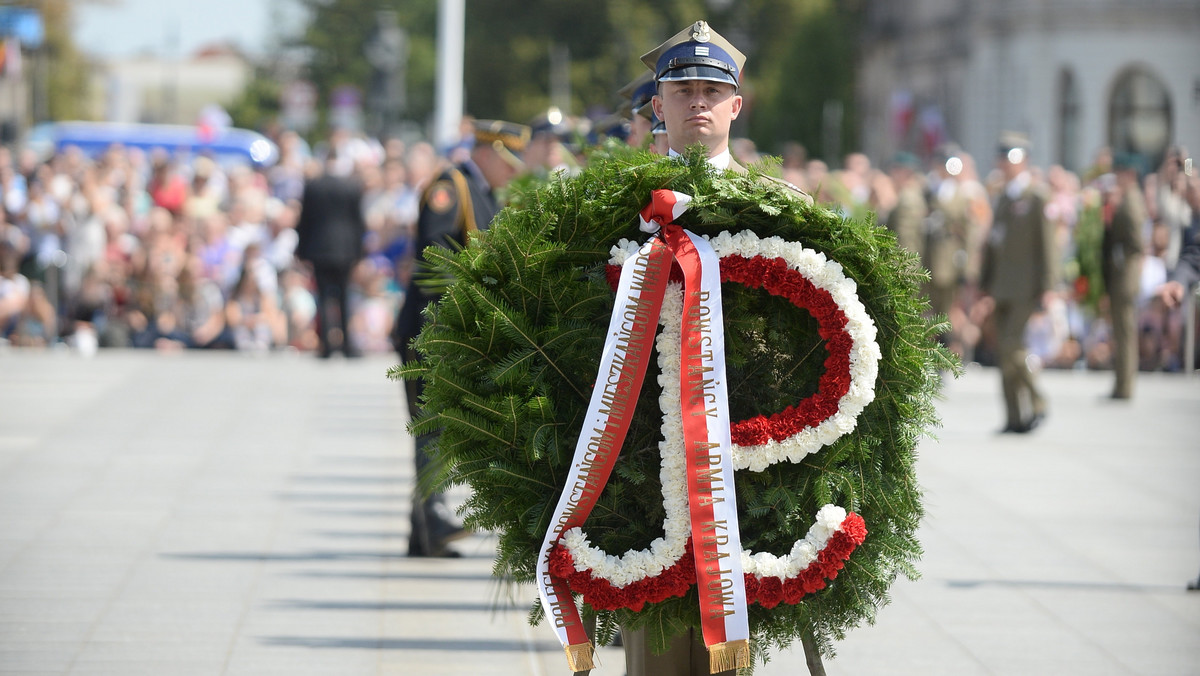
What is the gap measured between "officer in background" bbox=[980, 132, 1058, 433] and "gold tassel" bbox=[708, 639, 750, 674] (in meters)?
8.65

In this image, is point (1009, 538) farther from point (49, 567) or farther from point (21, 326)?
point (21, 326)

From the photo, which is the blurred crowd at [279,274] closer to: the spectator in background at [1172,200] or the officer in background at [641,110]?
the spectator in background at [1172,200]

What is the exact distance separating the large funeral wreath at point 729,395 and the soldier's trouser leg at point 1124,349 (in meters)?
10.7

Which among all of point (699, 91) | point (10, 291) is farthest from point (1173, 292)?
point (10, 291)

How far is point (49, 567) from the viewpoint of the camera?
7.52 metres

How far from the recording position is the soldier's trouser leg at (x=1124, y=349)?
47.7ft

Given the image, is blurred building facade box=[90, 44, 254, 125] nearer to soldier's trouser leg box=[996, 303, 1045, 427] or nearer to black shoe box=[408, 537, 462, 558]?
soldier's trouser leg box=[996, 303, 1045, 427]

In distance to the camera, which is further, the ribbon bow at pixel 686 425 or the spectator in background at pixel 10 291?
the spectator in background at pixel 10 291

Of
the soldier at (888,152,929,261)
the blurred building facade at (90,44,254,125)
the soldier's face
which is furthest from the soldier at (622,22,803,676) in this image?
the blurred building facade at (90,44,254,125)

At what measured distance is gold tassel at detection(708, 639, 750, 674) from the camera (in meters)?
4.19

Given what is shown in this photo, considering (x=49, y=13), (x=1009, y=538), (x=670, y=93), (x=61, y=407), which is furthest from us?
(x=49, y=13)

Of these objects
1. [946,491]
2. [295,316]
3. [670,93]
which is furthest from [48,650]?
[295,316]

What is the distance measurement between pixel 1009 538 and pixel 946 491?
146 cm

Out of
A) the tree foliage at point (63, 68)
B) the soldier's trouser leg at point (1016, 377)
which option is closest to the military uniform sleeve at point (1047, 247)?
the soldier's trouser leg at point (1016, 377)
